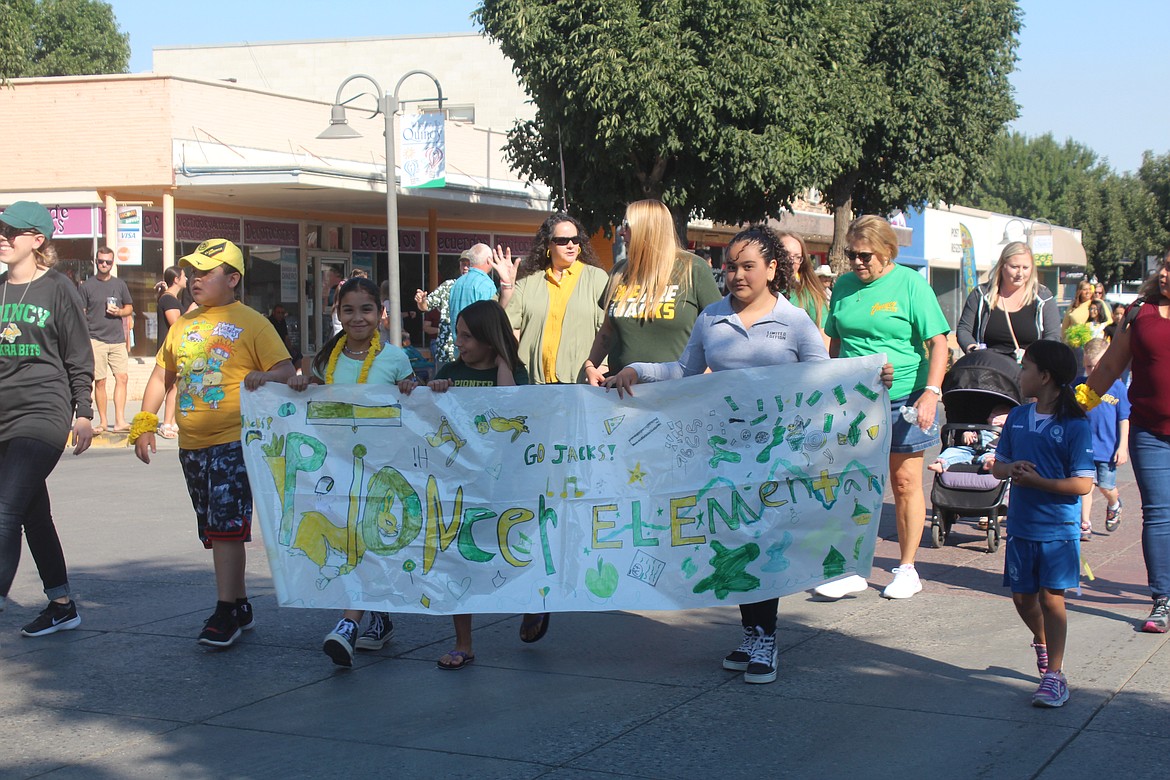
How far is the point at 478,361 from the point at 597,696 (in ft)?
5.36

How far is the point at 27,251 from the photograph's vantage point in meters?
6.29

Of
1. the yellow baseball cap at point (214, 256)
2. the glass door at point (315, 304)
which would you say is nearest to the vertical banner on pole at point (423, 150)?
the glass door at point (315, 304)

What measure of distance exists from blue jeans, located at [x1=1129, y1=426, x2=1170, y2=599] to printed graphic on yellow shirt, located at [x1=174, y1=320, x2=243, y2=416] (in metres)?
4.37

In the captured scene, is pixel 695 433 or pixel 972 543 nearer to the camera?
pixel 695 433

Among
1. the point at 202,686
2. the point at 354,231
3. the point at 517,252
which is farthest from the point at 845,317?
the point at 517,252

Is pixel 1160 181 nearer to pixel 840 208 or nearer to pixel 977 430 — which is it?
pixel 840 208

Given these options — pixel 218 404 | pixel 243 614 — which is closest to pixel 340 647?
pixel 243 614

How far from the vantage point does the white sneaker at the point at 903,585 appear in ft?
22.7

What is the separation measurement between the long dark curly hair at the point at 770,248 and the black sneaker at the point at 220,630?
2891 mm

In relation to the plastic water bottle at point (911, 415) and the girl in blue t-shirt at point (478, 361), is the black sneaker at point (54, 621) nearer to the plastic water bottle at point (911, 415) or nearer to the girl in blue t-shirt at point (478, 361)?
the girl in blue t-shirt at point (478, 361)

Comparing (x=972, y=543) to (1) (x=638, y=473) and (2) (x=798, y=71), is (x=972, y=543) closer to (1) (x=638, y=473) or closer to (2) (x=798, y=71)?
(1) (x=638, y=473)

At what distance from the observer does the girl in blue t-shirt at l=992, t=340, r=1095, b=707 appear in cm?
497

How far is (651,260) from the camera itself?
20.0 feet

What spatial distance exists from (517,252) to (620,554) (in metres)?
27.4
